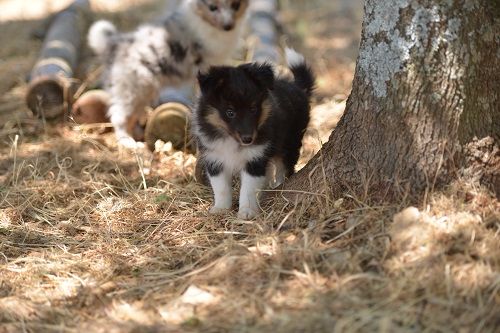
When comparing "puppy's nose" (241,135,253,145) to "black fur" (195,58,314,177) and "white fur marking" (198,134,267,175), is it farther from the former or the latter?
"white fur marking" (198,134,267,175)

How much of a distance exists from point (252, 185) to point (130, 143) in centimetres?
237

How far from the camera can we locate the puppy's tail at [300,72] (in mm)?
5767

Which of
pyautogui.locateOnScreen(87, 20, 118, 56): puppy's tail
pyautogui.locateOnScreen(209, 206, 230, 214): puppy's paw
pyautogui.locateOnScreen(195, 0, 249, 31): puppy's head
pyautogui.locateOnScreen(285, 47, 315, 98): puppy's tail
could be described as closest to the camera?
pyautogui.locateOnScreen(209, 206, 230, 214): puppy's paw

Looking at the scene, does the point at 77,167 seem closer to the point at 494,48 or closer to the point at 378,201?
the point at 378,201

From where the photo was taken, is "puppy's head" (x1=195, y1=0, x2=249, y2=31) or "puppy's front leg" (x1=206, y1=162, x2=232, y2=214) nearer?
"puppy's front leg" (x1=206, y1=162, x2=232, y2=214)

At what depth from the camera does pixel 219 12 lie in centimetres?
793

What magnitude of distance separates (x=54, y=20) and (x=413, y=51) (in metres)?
7.07

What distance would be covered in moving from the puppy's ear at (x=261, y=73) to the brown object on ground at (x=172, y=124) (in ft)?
5.81

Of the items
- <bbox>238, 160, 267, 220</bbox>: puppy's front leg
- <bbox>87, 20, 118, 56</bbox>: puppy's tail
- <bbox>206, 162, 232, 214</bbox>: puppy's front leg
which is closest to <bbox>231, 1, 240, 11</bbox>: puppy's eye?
<bbox>87, 20, 118, 56</bbox>: puppy's tail

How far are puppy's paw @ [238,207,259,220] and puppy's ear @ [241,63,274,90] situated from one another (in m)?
0.87

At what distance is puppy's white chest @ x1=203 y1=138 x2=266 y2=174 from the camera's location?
4.88m

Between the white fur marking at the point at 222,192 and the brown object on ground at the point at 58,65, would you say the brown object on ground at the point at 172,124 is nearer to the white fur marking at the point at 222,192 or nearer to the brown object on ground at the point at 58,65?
the brown object on ground at the point at 58,65

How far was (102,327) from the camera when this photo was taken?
3.50m

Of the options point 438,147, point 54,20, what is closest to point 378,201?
point 438,147
